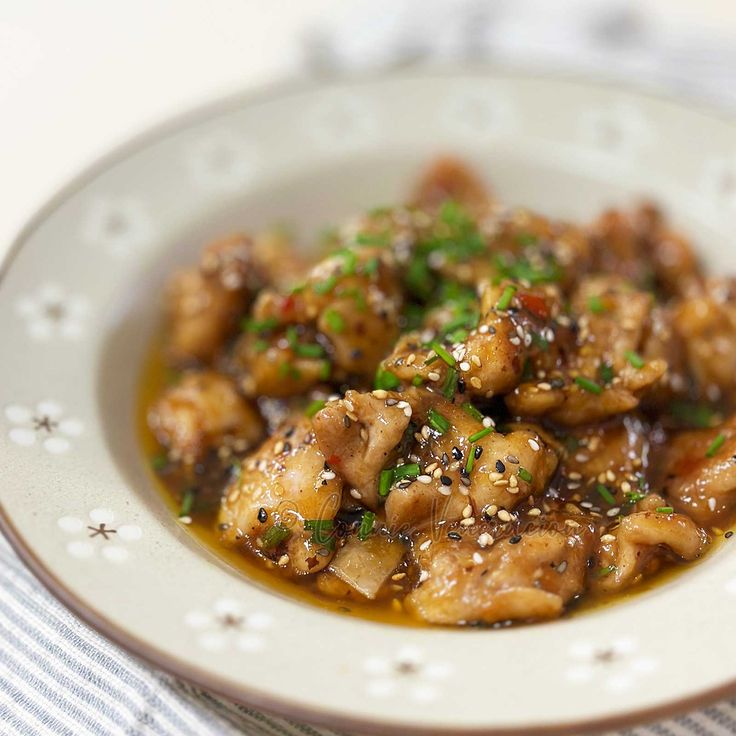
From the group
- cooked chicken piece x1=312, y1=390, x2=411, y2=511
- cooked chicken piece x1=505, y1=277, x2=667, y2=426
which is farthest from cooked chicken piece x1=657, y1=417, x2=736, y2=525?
cooked chicken piece x1=312, y1=390, x2=411, y2=511

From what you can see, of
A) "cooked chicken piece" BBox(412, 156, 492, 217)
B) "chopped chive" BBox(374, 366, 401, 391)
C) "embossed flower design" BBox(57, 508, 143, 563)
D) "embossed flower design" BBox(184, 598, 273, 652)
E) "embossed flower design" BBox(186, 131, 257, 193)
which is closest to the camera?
"embossed flower design" BBox(184, 598, 273, 652)

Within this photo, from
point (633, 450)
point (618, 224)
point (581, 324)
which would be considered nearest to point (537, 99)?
point (618, 224)

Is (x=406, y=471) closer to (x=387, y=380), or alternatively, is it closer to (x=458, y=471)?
(x=458, y=471)

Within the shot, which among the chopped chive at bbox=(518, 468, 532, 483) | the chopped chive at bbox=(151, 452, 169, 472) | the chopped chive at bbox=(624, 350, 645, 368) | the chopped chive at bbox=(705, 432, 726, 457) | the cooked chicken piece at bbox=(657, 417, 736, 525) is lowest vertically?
the chopped chive at bbox=(151, 452, 169, 472)

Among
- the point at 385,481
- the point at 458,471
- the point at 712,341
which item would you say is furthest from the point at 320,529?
the point at 712,341

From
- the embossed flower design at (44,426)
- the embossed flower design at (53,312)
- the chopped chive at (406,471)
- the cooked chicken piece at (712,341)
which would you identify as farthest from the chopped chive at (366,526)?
the cooked chicken piece at (712,341)

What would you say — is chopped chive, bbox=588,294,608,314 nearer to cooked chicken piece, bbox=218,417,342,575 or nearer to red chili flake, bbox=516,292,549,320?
red chili flake, bbox=516,292,549,320

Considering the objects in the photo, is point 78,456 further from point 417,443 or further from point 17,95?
point 17,95
